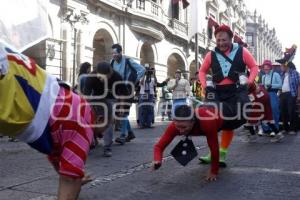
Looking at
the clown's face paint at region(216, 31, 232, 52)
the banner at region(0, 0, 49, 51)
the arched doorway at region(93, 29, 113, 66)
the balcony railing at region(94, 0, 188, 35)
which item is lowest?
the clown's face paint at region(216, 31, 232, 52)

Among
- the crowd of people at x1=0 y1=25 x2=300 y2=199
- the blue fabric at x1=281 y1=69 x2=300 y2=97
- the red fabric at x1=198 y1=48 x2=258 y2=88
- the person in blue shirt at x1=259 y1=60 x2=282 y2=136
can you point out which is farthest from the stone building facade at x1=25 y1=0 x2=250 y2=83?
the red fabric at x1=198 y1=48 x2=258 y2=88

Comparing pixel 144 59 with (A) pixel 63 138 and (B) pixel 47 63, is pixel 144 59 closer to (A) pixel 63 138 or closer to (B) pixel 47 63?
(B) pixel 47 63

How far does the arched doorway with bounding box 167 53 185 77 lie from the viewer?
3024cm

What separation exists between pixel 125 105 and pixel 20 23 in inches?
183

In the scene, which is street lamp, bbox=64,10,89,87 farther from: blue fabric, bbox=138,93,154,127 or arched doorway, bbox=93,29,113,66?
blue fabric, bbox=138,93,154,127

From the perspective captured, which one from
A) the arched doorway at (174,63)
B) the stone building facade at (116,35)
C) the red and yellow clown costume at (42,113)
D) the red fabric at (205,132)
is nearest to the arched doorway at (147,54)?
the stone building facade at (116,35)

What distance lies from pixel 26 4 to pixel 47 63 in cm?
484

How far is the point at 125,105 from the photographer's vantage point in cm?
750

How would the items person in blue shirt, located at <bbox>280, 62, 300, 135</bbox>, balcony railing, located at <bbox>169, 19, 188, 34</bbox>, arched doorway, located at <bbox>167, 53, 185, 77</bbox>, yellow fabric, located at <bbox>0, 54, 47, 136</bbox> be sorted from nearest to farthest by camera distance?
yellow fabric, located at <bbox>0, 54, 47, 136</bbox> → person in blue shirt, located at <bbox>280, 62, 300, 135</bbox> → balcony railing, located at <bbox>169, 19, 188, 34</bbox> → arched doorway, located at <bbox>167, 53, 185, 77</bbox>

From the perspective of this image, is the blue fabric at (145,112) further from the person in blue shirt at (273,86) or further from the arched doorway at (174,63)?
the arched doorway at (174,63)

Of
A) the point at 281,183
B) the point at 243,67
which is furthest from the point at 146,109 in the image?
the point at 281,183

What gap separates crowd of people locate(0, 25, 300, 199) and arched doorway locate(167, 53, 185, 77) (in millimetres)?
16686

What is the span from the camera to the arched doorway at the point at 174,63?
30237 mm

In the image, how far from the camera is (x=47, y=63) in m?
16.2
